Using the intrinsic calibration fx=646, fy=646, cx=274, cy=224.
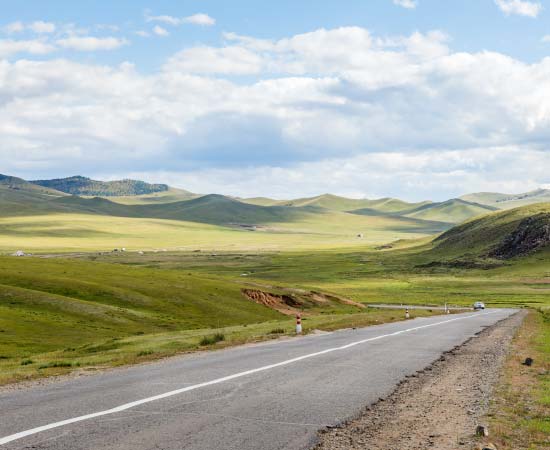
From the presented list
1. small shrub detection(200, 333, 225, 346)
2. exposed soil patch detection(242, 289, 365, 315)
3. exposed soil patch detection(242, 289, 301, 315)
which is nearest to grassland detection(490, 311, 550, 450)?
small shrub detection(200, 333, 225, 346)

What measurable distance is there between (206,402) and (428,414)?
531 cm

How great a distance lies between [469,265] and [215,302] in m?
140

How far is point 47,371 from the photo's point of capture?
2303 cm

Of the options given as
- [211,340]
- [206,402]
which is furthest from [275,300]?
[206,402]

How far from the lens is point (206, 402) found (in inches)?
617

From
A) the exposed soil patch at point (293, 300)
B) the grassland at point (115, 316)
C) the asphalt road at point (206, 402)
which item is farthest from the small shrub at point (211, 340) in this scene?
the exposed soil patch at point (293, 300)

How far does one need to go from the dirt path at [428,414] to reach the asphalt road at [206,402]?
20.7 inches

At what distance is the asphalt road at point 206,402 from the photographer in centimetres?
1204

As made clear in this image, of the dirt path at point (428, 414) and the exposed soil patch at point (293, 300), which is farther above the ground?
the dirt path at point (428, 414)

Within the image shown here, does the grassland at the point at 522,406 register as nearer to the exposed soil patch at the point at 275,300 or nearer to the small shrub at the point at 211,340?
the small shrub at the point at 211,340

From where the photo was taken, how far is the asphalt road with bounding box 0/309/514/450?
12039mm

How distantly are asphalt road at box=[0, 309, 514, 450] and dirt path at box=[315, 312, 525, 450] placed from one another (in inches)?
20.7

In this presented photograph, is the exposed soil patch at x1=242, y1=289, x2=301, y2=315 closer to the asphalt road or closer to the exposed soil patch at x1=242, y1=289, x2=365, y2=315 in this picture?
the exposed soil patch at x1=242, y1=289, x2=365, y2=315

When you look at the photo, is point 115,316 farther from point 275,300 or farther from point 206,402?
point 206,402
